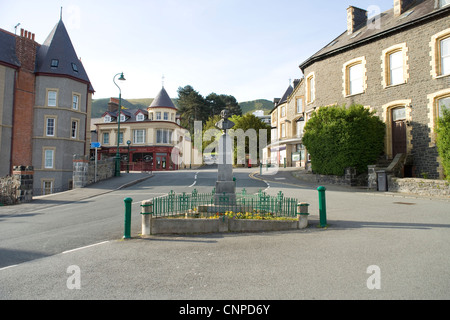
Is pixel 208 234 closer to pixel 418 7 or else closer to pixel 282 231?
pixel 282 231

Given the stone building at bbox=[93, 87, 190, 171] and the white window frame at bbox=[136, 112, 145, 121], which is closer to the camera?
the stone building at bbox=[93, 87, 190, 171]

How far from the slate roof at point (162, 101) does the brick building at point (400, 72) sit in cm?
2707

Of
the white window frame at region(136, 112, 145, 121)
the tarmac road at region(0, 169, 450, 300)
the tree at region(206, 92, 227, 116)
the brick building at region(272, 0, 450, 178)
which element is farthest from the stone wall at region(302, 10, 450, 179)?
the tree at region(206, 92, 227, 116)

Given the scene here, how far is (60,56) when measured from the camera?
1118 inches

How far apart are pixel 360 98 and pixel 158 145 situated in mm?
30805

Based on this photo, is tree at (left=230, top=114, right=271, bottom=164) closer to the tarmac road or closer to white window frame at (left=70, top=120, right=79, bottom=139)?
white window frame at (left=70, top=120, right=79, bottom=139)

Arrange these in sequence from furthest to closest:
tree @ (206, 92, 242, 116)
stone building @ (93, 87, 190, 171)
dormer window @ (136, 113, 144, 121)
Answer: tree @ (206, 92, 242, 116) → dormer window @ (136, 113, 144, 121) → stone building @ (93, 87, 190, 171)

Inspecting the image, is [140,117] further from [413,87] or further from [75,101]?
[413,87]

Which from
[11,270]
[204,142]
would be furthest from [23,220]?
[204,142]

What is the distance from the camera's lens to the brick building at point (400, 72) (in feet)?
57.6

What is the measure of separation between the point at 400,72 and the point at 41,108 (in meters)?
31.2

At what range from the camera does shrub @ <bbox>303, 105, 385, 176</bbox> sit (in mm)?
19062

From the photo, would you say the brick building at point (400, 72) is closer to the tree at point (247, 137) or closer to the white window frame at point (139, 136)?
the tree at point (247, 137)

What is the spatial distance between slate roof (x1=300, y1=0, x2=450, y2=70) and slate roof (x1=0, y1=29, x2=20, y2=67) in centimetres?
2735
